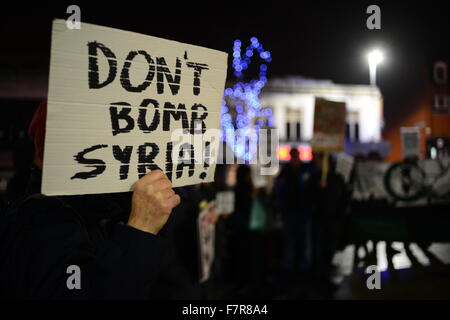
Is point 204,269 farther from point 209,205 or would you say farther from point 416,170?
point 416,170

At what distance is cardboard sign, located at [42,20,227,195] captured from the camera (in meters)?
1.35

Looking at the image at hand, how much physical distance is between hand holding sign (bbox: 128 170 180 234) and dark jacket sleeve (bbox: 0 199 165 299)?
5 cm

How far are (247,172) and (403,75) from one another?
22167mm

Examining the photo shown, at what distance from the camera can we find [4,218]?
126 cm

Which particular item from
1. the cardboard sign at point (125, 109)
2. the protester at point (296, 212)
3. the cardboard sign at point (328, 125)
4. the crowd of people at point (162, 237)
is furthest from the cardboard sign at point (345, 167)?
the cardboard sign at point (125, 109)

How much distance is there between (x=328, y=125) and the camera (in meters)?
5.30

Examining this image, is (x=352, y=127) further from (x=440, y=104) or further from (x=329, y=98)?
(x=440, y=104)

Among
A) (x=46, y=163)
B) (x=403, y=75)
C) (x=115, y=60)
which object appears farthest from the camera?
(x=403, y=75)

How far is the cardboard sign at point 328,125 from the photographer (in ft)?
16.9

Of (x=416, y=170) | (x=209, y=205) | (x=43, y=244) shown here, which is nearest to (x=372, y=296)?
(x=209, y=205)

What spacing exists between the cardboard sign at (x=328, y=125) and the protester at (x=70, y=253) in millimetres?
4119

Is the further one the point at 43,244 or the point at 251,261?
the point at 251,261

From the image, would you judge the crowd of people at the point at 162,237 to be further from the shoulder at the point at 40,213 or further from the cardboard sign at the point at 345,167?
the cardboard sign at the point at 345,167

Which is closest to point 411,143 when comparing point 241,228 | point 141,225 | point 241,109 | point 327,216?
point 327,216
